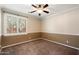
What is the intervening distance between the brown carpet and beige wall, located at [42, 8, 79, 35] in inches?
9.5

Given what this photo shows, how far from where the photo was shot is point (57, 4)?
1.34 m

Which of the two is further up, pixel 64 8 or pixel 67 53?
pixel 64 8

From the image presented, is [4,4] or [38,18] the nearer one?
[4,4]

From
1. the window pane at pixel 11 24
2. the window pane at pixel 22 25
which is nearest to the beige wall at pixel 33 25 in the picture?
the window pane at pixel 22 25

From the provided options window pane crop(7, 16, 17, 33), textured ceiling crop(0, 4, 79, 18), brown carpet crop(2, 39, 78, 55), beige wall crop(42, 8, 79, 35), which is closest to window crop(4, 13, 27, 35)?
window pane crop(7, 16, 17, 33)

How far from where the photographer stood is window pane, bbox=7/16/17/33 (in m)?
1.32

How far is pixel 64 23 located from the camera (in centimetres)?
138

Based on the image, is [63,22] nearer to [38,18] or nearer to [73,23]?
[73,23]

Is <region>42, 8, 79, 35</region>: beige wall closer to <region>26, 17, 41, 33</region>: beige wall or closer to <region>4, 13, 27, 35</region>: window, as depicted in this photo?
<region>26, 17, 41, 33</region>: beige wall

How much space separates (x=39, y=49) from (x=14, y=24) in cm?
55

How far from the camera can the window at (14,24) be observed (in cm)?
130

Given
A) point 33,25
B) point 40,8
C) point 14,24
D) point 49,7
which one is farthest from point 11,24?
point 49,7
